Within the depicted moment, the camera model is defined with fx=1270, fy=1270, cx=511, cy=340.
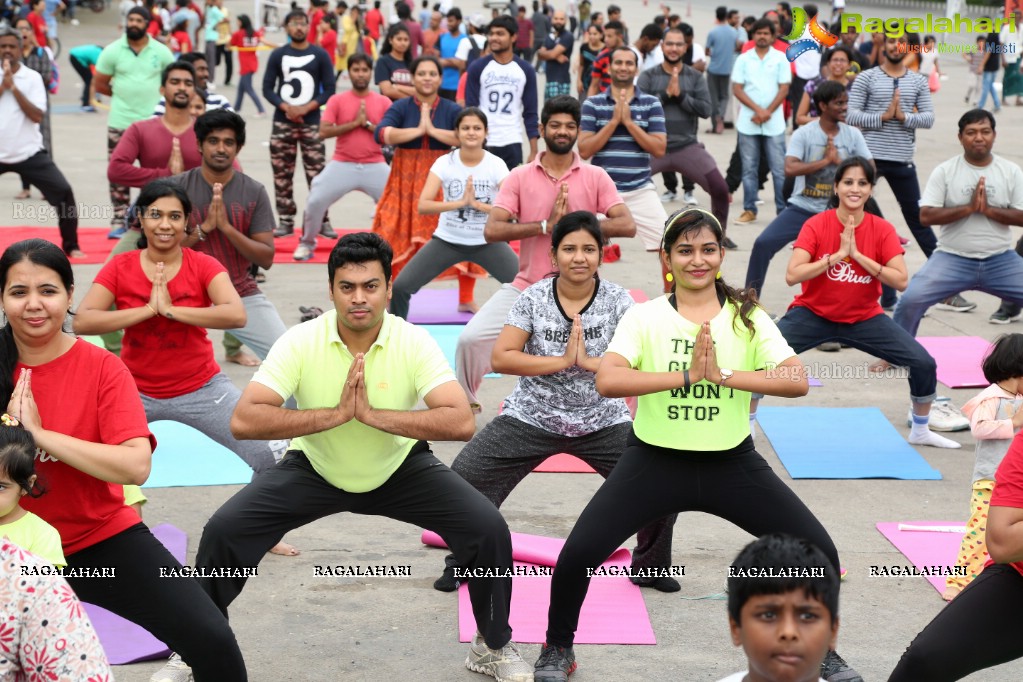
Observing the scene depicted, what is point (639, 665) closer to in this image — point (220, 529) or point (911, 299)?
point (220, 529)

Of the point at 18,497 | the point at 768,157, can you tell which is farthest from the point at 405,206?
the point at 18,497

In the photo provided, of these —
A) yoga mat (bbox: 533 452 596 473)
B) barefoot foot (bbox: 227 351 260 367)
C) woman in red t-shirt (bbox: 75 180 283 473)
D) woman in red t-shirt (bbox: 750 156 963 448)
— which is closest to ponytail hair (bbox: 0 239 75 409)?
woman in red t-shirt (bbox: 75 180 283 473)

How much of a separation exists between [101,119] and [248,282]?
54.0ft

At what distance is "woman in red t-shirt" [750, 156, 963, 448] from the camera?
702 cm

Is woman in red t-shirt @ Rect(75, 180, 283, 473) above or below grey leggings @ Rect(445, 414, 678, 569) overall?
above

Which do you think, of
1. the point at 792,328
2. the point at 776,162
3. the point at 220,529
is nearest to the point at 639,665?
the point at 220,529

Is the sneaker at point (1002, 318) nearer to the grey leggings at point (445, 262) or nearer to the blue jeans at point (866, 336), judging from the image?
the blue jeans at point (866, 336)

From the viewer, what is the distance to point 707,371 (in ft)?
15.0

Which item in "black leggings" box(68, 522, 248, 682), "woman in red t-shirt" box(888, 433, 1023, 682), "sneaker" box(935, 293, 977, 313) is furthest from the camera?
"sneaker" box(935, 293, 977, 313)

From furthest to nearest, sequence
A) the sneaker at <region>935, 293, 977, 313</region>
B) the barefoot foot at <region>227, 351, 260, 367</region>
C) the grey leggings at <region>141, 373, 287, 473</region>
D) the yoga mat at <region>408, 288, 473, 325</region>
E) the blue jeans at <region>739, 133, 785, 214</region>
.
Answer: the blue jeans at <region>739, 133, 785, 214</region>, the sneaker at <region>935, 293, 977, 313</region>, the yoga mat at <region>408, 288, 473, 325</region>, the barefoot foot at <region>227, 351, 260, 367</region>, the grey leggings at <region>141, 373, 287, 473</region>

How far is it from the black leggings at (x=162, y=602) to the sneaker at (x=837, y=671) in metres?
2.10

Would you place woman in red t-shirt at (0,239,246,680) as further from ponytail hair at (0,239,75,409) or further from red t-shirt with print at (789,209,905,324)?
red t-shirt with print at (789,209,905,324)

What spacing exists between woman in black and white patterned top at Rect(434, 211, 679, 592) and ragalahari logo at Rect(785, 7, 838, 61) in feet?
37.0

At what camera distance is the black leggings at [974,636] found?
12.7 ft
